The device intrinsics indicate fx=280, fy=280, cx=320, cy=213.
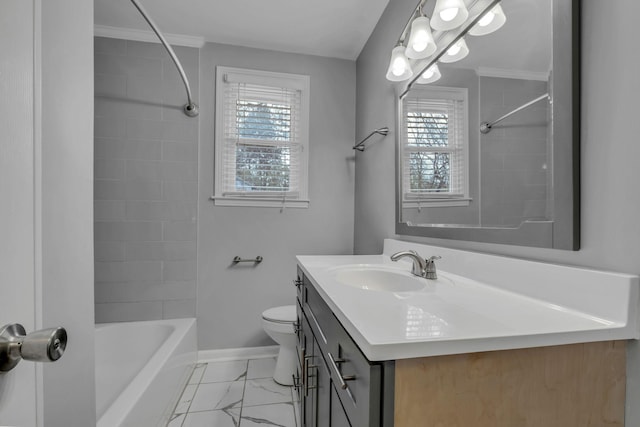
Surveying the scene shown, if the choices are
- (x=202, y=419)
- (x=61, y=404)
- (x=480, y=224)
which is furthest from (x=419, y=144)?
(x=202, y=419)

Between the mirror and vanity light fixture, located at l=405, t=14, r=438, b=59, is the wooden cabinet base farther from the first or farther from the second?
vanity light fixture, located at l=405, t=14, r=438, b=59

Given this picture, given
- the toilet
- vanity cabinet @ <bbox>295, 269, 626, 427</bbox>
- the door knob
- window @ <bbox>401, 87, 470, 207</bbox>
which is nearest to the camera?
the door knob

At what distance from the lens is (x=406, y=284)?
1145mm

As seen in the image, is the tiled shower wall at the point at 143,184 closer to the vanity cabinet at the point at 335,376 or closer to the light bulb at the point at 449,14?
the vanity cabinet at the point at 335,376

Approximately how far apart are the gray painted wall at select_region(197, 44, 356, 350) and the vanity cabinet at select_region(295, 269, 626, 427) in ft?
5.42

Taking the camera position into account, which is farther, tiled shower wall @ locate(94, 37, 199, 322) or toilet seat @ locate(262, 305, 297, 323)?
tiled shower wall @ locate(94, 37, 199, 322)

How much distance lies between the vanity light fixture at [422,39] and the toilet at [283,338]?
5.32 feet

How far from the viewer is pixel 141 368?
1.82 m

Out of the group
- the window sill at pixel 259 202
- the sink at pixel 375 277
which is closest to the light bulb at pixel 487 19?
the sink at pixel 375 277

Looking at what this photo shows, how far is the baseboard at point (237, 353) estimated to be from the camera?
6.98 feet

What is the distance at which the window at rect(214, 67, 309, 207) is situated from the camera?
216 cm

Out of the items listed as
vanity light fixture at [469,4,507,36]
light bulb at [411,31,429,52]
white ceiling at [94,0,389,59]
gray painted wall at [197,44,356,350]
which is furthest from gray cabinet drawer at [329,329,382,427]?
white ceiling at [94,0,389,59]

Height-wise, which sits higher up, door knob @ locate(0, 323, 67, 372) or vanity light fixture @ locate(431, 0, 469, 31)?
vanity light fixture @ locate(431, 0, 469, 31)

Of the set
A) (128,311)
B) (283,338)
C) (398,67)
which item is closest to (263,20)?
(398,67)
